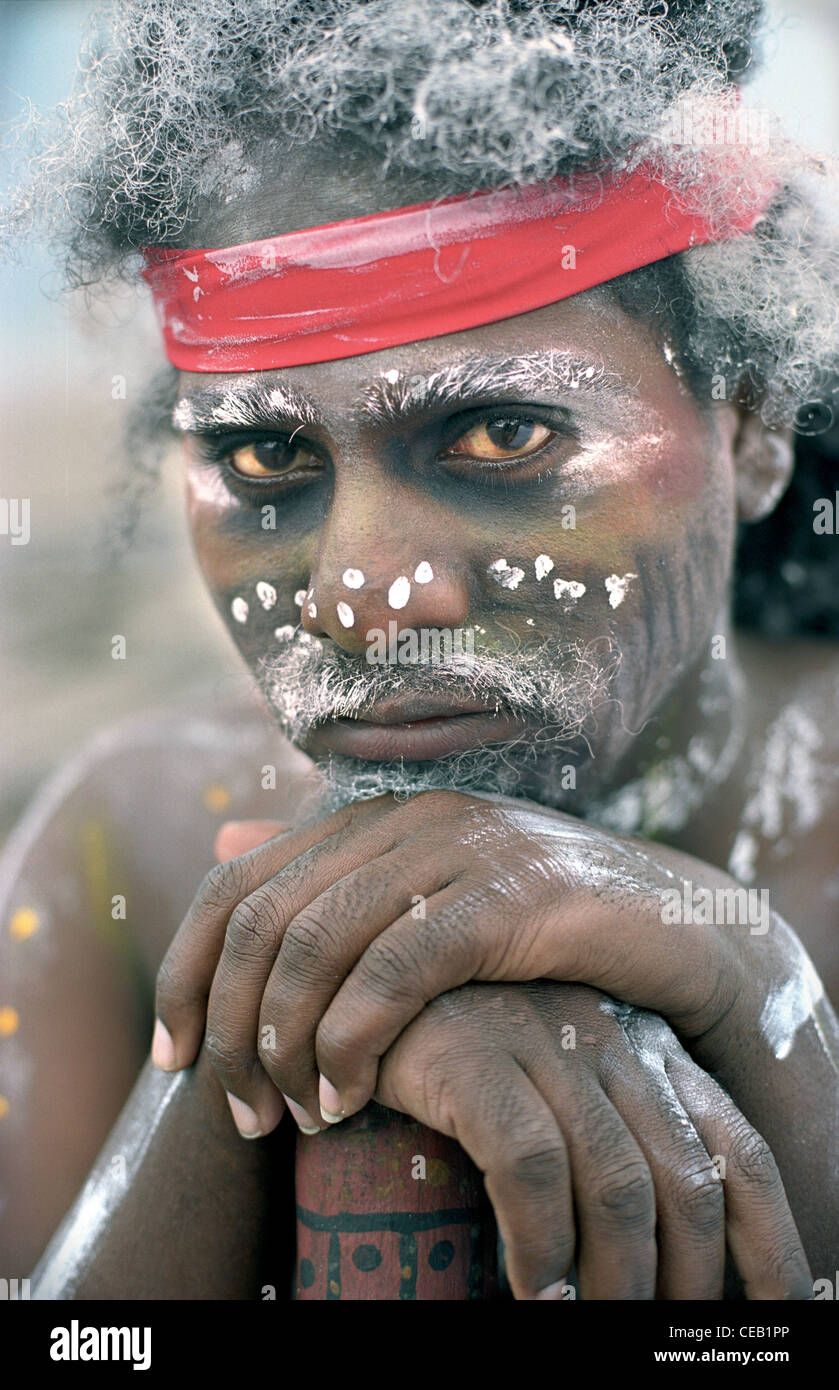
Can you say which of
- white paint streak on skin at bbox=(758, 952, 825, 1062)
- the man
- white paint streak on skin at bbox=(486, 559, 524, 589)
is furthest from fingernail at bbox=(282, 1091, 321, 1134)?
→ white paint streak on skin at bbox=(486, 559, 524, 589)

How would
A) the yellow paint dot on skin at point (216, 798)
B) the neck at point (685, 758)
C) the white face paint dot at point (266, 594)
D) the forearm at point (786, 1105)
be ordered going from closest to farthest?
the forearm at point (786, 1105) < the white face paint dot at point (266, 594) < the neck at point (685, 758) < the yellow paint dot on skin at point (216, 798)

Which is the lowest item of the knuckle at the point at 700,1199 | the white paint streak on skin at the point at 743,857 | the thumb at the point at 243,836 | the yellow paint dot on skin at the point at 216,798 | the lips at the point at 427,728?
the knuckle at the point at 700,1199

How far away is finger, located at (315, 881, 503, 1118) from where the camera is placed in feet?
3.21

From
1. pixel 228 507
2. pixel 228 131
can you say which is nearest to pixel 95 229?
pixel 228 131

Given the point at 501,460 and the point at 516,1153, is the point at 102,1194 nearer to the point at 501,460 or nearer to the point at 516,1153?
the point at 516,1153

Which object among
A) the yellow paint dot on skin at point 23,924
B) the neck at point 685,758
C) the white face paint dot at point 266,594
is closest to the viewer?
the white face paint dot at point 266,594

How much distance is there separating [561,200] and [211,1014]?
0.89 metres

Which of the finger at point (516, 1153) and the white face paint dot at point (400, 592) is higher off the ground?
the white face paint dot at point (400, 592)

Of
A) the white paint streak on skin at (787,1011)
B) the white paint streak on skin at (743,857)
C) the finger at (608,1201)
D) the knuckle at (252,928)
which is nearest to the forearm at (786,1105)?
the white paint streak on skin at (787,1011)

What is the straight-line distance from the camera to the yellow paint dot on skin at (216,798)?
2.13 metres

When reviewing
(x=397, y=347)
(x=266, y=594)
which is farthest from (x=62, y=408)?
(x=397, y=347)

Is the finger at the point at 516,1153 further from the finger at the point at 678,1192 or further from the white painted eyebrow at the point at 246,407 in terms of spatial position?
A: the white painted eyebrow at the point at 246,407
